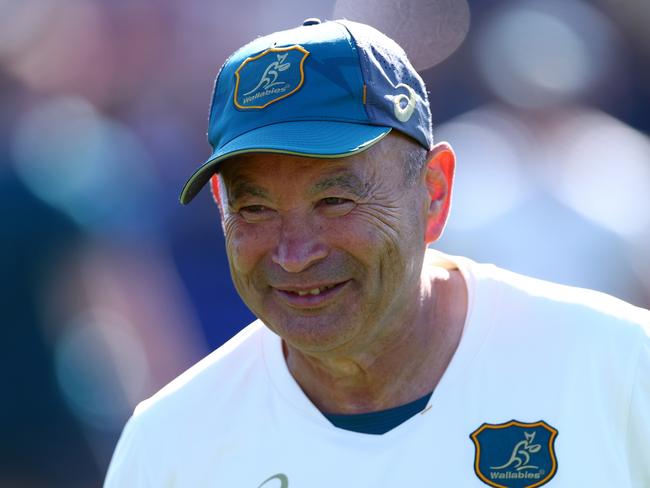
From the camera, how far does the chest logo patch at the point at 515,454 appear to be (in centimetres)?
200

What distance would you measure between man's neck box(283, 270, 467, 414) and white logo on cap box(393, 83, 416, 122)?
0.45m

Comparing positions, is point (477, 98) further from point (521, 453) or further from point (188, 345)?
point (521, 453)

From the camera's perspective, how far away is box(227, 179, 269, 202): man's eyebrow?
6.93ft

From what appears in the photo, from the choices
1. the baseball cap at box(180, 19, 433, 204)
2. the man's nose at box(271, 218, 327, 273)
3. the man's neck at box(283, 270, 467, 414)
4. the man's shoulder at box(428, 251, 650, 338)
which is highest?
the baseball cap at box(180, 19, 433, 204)

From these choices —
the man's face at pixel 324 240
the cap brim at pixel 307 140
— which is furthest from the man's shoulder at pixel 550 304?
the cap brim at pixel 307 140

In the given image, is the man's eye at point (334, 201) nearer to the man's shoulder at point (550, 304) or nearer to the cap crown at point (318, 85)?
the cap crown at point (318, 85)

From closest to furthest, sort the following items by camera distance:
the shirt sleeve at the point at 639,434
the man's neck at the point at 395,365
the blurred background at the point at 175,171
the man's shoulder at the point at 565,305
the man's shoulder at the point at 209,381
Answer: the shirt sleeve at the point at 639,434
the man's shoulder at the point at 565,305
the man's neck at the point at 395,365
the man's shoulder at the point at 209,381
the blurred background at the point at 175,171

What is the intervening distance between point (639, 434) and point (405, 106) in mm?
894

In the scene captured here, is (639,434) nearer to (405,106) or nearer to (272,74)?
(405,106)

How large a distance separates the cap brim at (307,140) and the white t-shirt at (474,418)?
554mm

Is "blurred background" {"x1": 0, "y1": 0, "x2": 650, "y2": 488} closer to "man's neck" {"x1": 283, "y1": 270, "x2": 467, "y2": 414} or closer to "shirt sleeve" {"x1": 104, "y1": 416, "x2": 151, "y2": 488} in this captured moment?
"shirt sleeve" {"x1": 104, "y1": 416, "x2": 151, "y2": 488}

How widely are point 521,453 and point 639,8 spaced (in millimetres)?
5087

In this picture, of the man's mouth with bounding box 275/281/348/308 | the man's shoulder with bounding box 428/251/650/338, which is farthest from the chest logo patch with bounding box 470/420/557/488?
the man's mouth with bounding box 275/281/348/308

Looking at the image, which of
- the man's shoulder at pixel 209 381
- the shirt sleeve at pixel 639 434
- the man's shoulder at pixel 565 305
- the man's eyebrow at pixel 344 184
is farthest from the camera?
the man's shoulder at pixel 209 381
